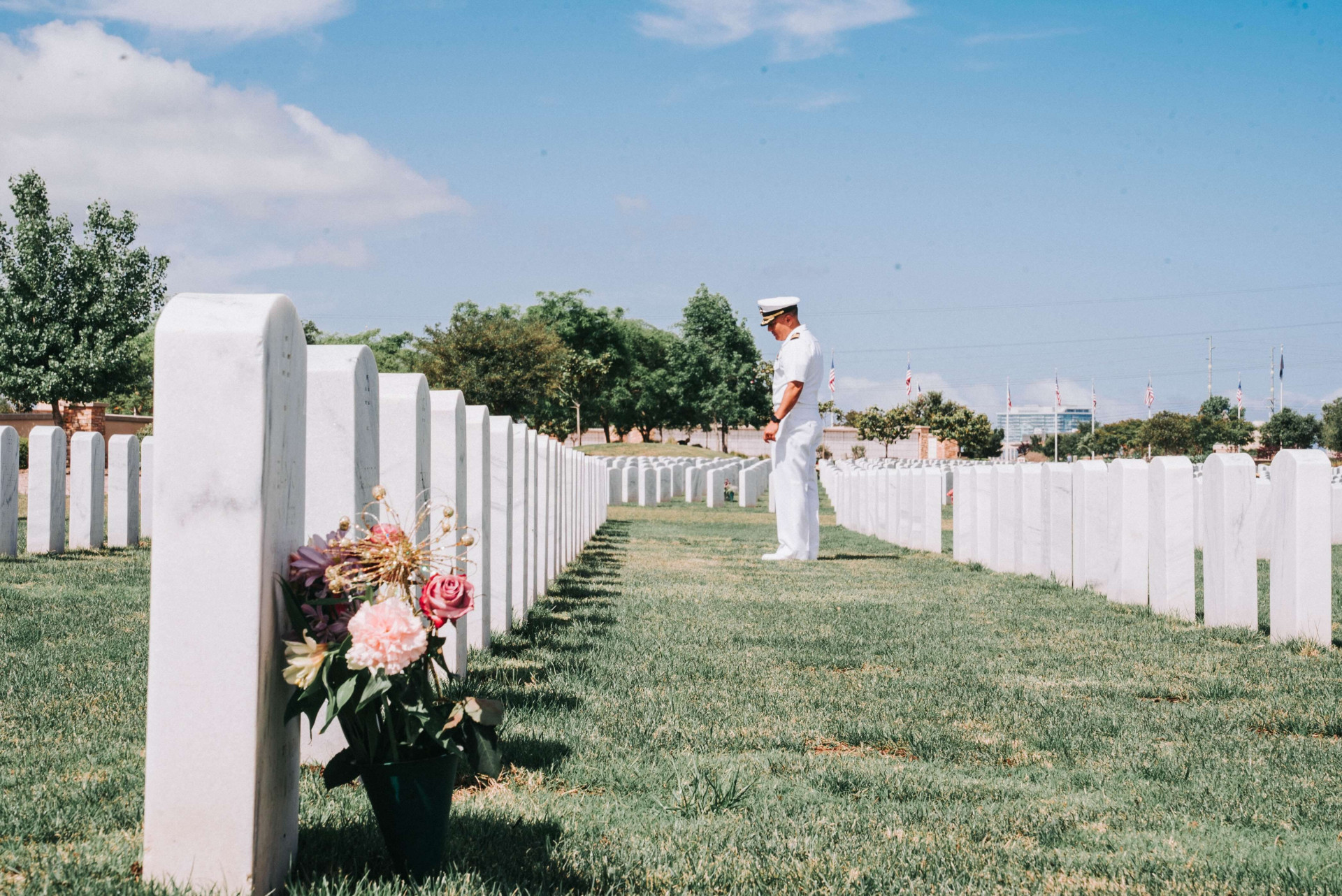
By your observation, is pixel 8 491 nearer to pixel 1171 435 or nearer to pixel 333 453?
pixel 333 453

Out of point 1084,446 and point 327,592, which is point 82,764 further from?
point 1084,446

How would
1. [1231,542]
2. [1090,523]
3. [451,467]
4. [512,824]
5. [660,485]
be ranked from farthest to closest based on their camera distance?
[660,485]
[1090,523]
[1231,542]
[451,467]
[512,824]

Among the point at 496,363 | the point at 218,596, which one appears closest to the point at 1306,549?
the point at 218,596

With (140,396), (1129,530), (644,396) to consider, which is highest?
(644,396)

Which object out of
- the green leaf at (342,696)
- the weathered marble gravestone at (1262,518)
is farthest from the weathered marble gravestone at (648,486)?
the green leaf at (342,696)

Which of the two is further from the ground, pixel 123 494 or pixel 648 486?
pixel 123 494

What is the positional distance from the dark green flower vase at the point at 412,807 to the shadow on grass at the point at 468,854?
0.05 meters

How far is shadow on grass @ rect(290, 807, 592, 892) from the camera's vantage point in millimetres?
2271

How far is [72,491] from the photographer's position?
9062 mm

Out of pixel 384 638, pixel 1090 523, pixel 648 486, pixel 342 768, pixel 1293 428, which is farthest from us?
pixel 1293 428

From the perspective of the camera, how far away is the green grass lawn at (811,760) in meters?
2.42

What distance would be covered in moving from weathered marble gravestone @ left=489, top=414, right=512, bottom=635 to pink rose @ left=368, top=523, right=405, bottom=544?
120 inches

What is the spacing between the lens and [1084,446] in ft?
356

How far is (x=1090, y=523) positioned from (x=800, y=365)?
10.8 feet
